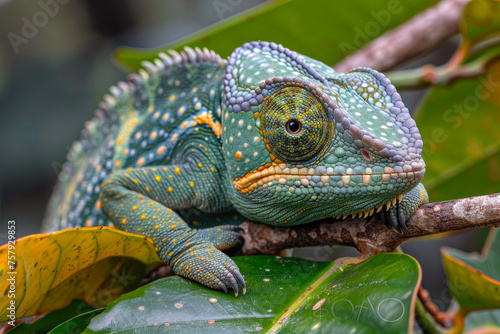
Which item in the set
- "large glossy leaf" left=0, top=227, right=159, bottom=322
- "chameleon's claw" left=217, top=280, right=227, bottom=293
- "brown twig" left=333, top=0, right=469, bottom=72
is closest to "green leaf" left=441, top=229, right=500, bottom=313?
"chameleon's claw" left=217, top=280, right=227, bottom=293

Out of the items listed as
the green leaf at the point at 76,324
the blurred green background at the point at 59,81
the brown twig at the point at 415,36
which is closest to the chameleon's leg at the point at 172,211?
→ the green leaf at the point at 76,324

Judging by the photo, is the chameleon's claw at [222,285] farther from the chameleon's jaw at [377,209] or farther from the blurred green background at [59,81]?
the blurred green background at [59,81]

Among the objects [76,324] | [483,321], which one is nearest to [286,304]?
[76,324]

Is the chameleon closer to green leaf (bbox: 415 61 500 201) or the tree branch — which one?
the tree branch

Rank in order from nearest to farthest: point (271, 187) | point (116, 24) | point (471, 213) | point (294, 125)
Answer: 1. point (471, 213)
2. point (294, 125)
3. point (271, 187)
4. point (116, 24)

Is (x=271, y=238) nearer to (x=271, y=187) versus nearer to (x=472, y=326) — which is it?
(x=271, y=187)

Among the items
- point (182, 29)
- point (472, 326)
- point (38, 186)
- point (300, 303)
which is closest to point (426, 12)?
point (472, 326)
